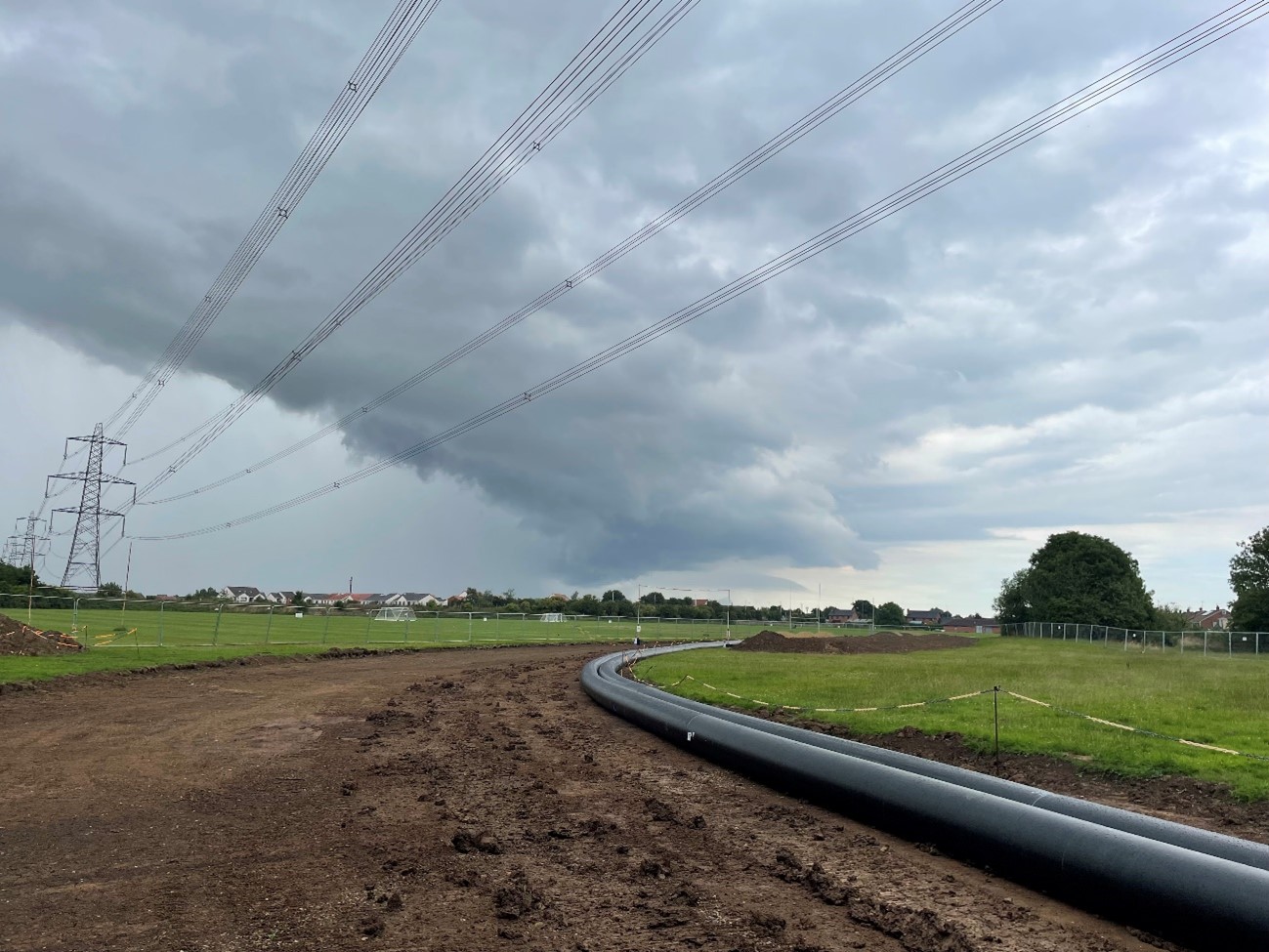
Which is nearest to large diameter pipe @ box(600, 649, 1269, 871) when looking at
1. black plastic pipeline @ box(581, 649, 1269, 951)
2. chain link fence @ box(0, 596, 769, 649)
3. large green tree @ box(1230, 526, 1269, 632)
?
black plastic pipeline @ box(581, 649, 1269, 951)

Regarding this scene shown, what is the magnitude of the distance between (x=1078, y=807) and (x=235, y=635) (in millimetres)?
47856

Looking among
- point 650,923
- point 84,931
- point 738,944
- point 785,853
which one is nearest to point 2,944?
point 84,931

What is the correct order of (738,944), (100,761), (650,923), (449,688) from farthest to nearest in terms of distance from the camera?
(449,688) < (100,761) < (650,923) < (738,944)

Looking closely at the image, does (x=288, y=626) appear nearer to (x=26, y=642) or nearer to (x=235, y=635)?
(x=235, y=635)

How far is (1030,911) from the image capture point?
234 inches

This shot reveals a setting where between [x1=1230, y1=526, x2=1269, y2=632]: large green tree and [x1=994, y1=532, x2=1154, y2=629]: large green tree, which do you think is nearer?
[x1=1230, y1=526, x2=1269, y2=632]: large green tree

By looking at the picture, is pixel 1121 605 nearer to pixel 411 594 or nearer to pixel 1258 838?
pixel 1258 838

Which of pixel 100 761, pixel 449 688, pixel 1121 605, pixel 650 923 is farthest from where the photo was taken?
pixel 1121 605

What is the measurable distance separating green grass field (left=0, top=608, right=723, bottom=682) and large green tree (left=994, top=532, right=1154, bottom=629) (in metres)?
41.1

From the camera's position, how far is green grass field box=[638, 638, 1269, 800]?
38.0ft

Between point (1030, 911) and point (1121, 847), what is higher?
point (1121, 847)

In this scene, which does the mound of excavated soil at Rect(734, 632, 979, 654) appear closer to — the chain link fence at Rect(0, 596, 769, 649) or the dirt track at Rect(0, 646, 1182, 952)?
the chain link fence at Rect(0, 596, 769, 649)

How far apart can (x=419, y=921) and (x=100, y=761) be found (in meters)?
8.37

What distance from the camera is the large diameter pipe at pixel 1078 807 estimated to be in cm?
612
